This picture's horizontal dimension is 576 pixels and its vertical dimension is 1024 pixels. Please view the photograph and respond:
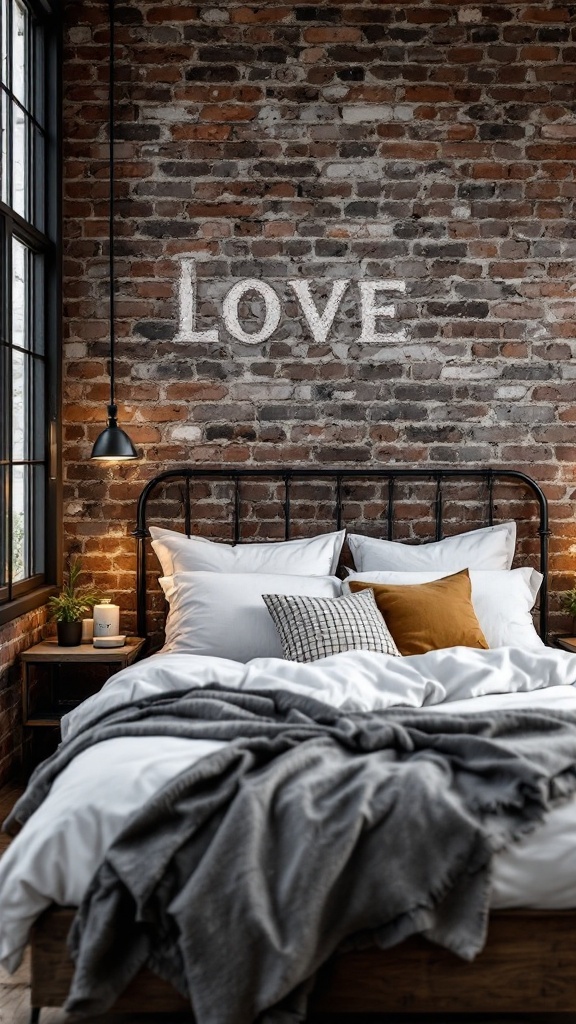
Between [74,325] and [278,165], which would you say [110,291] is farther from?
[278,165]

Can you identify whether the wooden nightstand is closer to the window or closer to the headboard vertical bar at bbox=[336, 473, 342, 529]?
the window

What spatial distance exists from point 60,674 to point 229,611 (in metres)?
1.10

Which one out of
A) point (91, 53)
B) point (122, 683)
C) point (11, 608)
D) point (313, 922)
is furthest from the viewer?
point (91, 53)

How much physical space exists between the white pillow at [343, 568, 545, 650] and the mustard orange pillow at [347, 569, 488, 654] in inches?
4.6

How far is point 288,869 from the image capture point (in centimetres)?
180

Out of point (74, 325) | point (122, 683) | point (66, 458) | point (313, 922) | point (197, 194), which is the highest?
point (197, 194)

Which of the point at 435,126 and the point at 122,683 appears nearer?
the point at 122,683

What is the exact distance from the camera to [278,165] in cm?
401

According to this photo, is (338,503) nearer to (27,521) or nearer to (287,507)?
(287,507)

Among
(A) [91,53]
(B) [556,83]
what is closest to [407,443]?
(B) [556,83]

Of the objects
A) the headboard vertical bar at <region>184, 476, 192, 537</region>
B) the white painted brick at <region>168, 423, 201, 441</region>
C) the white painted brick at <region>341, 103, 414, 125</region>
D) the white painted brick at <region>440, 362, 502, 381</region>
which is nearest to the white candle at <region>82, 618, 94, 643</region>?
the headboard vertical bar at <region>184, 476, 192, 537</region>

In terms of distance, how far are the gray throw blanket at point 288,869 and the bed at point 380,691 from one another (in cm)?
7

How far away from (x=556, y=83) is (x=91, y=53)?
208 centimetres

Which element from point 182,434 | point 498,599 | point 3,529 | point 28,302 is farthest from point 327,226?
point 3,529
